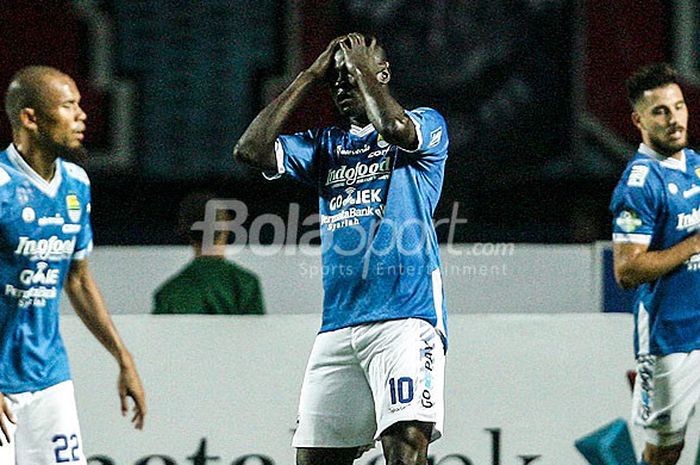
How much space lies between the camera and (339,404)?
4.55m

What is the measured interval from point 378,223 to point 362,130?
365 millimetres

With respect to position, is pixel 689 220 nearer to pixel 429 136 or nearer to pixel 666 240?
pixel 666 240

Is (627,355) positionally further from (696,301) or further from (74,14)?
(74,14)

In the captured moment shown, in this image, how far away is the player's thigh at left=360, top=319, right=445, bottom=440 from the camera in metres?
4.38

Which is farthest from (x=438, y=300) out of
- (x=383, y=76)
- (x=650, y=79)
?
(x=650, y=79)

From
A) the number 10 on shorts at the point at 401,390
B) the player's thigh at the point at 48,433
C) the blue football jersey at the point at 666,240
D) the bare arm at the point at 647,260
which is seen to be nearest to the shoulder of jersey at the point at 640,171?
the blue football jersey at the point at 666,240

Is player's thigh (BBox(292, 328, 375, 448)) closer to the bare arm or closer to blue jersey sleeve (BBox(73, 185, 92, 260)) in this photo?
blue jersey sleeve (BBox(73, 185, 92, 260))

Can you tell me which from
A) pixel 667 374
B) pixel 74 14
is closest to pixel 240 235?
pixel 74 14

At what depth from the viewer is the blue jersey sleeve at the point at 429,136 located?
455 cm

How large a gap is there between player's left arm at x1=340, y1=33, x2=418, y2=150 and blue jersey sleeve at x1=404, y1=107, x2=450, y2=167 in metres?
→ 0.06

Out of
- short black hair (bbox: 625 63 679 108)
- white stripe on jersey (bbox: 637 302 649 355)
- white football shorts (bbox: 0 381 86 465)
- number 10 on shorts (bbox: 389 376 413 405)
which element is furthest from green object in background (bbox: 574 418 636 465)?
white football shorts (bbox: 0 381 86 465)

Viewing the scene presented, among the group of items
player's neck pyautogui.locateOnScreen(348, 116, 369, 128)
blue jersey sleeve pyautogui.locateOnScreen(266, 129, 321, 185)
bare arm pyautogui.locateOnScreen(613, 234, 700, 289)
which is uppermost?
player's neck pyautogui.locateOnScreen(348, 116, 369, 128)

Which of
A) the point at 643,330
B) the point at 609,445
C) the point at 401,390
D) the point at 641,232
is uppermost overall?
the point at 641,232

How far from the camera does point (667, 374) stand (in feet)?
18.4
